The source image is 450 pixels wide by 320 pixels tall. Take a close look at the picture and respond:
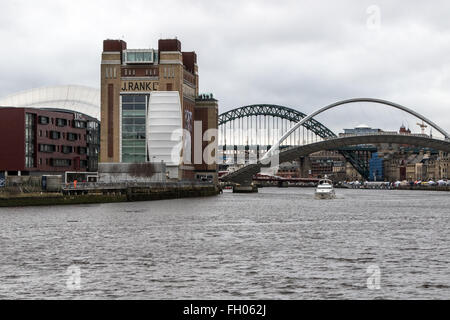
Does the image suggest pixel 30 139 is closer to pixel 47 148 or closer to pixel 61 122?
pixel 47 148

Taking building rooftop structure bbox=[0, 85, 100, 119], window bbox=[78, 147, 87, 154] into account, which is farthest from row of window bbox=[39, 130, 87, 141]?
building rooftop structure bbox=[0, 85, 100, 119]

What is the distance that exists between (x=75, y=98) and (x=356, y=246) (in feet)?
528

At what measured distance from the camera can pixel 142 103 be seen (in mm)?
156875

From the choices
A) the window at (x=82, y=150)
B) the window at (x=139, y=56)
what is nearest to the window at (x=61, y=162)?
the window at (x=82, y=150)

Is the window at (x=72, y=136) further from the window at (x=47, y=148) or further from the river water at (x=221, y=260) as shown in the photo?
the river water at (x=221, y=260)

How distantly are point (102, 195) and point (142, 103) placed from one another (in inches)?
2303

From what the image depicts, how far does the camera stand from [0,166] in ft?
421

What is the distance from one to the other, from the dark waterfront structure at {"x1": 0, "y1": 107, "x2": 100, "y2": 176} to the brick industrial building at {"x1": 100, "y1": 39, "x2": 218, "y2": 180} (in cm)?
663

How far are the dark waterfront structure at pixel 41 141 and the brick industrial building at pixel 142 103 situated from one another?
21.8 feet

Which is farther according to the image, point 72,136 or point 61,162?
point 72,136

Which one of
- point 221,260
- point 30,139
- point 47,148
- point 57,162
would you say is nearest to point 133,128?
point 57,162

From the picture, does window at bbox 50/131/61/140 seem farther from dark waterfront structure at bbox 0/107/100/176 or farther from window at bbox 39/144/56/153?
window at bbox 39/144/56/153
